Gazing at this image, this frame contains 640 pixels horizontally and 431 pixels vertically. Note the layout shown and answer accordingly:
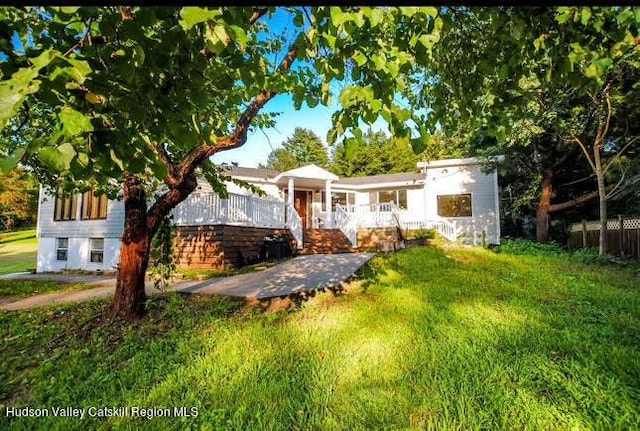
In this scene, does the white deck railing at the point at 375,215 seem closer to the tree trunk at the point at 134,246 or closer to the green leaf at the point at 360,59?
the tree trunk at the point at 134,246

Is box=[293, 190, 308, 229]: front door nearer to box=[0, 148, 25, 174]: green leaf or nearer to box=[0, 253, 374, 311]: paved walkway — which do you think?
box=[0, 253, 374, 311]: paved walkway

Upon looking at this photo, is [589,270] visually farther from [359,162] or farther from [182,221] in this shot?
[359,162]

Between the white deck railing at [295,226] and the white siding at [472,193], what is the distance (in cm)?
796

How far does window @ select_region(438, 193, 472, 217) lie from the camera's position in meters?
17.0

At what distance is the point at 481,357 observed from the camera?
3320mm

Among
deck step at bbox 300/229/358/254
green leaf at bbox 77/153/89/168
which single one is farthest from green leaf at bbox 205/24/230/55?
deck step at bbox 300/229/358/254

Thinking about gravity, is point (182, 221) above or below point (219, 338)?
above

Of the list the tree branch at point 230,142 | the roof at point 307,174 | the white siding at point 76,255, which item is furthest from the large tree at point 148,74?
the roof at point 307,174

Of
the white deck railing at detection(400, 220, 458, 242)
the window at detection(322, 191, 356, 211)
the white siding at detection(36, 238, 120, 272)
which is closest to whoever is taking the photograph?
the white siding at detection(36, 238, 120, 272)

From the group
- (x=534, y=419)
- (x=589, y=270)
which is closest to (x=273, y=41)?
(x=534, y=419)

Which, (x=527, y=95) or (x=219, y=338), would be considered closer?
(x=527, y=95)

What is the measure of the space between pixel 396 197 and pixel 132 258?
16.7m

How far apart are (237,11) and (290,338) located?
11.9ft

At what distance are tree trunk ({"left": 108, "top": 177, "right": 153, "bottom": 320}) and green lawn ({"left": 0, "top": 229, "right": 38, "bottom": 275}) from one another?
16.4 metres
